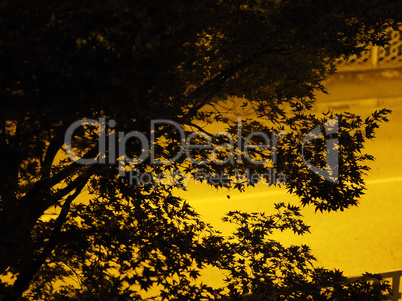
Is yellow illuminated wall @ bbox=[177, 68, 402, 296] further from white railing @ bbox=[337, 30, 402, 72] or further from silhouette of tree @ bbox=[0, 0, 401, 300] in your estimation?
silhouette of tree @ bbox=[0, 0, 401, 300]

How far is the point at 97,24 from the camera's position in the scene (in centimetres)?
388

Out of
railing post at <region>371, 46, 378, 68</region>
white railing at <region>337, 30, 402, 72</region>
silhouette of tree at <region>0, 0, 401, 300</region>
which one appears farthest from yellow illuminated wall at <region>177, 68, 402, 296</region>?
silhouette of tree at <region>0, 0, 401, 300</region>

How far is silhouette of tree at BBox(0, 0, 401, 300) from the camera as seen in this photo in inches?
142

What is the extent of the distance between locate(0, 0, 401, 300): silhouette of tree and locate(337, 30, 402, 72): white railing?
13.8 m

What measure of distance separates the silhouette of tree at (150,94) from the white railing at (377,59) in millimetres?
13822

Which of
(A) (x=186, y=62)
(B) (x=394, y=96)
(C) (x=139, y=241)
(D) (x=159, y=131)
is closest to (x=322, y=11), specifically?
(A) (x=186, y=62)

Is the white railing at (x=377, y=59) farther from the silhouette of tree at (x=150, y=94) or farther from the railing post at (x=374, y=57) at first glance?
the silhouette of tree at (x=150, y=94)

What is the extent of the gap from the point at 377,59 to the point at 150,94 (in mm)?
17271

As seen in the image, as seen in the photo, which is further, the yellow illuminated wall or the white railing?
the white railing

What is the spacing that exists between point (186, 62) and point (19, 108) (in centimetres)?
254

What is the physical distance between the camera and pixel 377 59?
65.3 feet

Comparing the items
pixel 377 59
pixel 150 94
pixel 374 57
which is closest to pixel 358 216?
pixel 374 57

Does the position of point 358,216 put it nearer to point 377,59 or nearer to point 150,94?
point 377,59

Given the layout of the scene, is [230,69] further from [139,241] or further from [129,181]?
[139,241]
